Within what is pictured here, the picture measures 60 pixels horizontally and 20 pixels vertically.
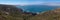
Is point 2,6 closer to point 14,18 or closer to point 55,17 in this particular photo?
point 14,18

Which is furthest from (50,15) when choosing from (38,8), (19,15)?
(19,15)

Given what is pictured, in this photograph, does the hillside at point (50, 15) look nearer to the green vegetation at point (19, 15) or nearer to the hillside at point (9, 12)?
the green vegetation at point (19, 15)

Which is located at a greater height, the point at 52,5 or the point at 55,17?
the point at 52,5

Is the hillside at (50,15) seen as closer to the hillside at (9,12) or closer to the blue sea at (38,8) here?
the blue sea at (38,8)

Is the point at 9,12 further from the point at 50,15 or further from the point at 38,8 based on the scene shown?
the point at 50,15

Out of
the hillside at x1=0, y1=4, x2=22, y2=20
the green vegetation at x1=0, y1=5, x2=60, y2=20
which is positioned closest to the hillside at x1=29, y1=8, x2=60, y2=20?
the green vegetation at x1=0, y1=5, x2=60, y2=20

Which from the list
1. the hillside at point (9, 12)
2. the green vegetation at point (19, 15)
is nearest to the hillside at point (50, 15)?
the green vegetation at point (19, 15)

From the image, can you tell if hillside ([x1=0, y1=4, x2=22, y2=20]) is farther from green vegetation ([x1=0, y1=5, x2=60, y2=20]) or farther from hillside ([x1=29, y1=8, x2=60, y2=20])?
hillside ([x1=29, y1=8, x2=60, y2=20])

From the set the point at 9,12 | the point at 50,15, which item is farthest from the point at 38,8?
the point at 9,12

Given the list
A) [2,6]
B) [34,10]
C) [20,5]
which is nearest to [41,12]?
[34,10]

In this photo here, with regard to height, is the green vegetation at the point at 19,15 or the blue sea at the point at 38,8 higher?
the blue sea at the point at 38,8
